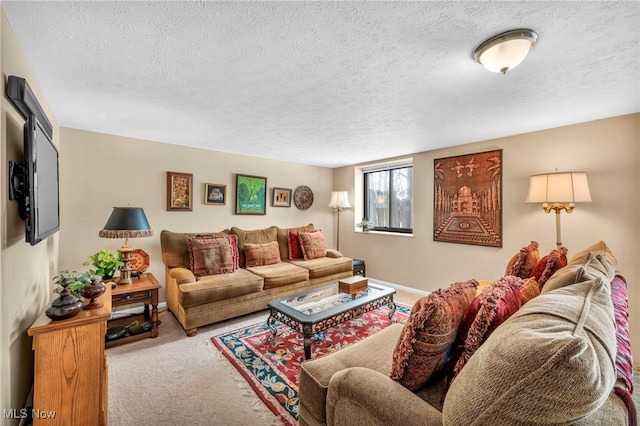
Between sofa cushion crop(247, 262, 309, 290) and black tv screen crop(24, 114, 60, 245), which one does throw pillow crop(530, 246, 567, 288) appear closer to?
sofa cushion crop(247, 262, 309, 290)

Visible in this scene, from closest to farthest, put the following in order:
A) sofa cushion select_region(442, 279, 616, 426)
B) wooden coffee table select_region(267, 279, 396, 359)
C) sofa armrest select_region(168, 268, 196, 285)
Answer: sofa cushion select_region(442, 279, 616, 426) < wooden coffee table select_region(267, 279, 396, 359) < sofa armrest select_region(168, 268, 196, 285)

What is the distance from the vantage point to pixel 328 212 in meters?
5.38

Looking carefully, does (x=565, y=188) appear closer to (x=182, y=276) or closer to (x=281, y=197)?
(x=281, y=197)

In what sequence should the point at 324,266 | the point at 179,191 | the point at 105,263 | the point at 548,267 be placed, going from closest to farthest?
the point at 548,267, the point at 105,263, the point at 179,191, the point at 324,266

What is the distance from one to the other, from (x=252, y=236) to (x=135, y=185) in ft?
5.18

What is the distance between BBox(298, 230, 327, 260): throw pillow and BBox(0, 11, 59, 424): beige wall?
290cm

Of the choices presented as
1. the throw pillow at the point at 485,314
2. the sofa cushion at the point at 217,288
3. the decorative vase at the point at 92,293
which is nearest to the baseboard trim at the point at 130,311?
the sofa cushion at the point at 217,288

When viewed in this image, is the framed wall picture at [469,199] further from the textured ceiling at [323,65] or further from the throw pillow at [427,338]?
the throw pillow at [427,338]

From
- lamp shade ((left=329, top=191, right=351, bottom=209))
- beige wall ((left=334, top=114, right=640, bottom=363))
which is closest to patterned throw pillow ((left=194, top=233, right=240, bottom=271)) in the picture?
lamp shade ((left=329, top=191, right=351, bottom=209))

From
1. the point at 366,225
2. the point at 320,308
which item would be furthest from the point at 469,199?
the point at 320,308

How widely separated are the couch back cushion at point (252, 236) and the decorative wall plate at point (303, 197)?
0.82 m

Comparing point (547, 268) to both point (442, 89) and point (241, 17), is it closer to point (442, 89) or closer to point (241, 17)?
point (442, 89)

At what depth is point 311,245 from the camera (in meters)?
4.19

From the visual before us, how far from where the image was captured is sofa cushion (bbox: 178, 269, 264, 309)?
105 inches
